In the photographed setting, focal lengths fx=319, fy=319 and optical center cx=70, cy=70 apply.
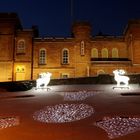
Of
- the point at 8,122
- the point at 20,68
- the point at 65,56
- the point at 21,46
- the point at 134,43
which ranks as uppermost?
the point at 134,43

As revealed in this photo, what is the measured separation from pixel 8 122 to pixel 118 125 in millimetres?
4778

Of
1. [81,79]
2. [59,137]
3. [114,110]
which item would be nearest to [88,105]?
Answer: [114,110]

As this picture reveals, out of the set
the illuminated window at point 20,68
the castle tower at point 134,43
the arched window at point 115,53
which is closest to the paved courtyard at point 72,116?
the illuminated window at point 20,68

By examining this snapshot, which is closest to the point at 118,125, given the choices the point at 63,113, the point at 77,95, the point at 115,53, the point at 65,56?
the point at 63,113

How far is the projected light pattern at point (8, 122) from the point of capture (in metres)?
13.5

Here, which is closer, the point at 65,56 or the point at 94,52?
the point at 65,56

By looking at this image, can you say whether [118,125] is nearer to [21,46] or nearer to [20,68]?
[20,68]

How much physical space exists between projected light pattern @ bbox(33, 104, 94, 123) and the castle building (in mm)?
25810

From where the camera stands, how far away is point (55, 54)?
145 ft

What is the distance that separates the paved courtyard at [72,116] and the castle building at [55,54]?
22324 mm

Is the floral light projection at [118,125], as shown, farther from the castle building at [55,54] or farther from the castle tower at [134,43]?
the castle tower at [134,43]

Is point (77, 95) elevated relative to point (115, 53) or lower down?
lower down

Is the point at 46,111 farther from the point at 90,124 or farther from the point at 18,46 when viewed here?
the point at 18,46

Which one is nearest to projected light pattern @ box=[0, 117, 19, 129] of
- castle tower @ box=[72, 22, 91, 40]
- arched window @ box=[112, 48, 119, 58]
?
castle tower @ box=[72, 22, 91, 40]
